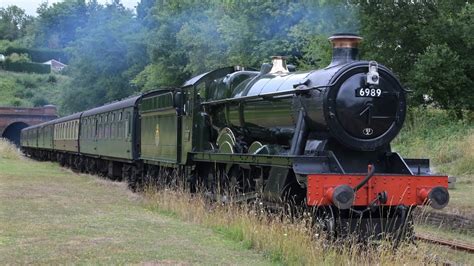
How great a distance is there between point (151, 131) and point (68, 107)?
4797cm

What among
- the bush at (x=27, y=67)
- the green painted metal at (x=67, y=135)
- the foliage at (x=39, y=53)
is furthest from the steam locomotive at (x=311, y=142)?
the foliage at (x=39, y=53)

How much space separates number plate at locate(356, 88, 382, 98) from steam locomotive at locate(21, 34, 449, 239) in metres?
0.01

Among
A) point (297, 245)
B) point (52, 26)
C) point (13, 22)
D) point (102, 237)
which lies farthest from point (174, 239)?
point (13, 22)

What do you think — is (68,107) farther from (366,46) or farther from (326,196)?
(326,196)

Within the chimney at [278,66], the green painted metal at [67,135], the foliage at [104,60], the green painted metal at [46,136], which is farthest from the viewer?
the foliage at [104,60]

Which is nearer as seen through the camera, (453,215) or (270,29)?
(453,215)

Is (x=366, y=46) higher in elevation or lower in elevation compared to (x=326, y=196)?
higher

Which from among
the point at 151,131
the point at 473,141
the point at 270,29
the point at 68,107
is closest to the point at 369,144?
the point at 151,131

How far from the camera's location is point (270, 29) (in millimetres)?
32656

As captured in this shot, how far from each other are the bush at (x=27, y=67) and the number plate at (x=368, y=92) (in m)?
109

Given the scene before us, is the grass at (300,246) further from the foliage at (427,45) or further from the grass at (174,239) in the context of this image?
the foliage at (427,45)

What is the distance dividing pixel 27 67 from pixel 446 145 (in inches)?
3986

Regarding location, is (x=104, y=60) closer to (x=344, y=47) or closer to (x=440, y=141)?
(x=440, y=141)

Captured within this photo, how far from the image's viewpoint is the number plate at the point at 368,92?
28.3 feet
